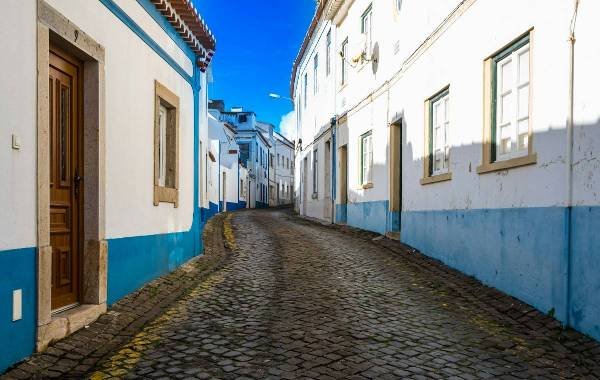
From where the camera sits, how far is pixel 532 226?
18.1 ft

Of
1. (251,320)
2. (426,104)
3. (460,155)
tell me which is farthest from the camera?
(426,104)

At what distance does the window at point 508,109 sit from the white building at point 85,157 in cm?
437

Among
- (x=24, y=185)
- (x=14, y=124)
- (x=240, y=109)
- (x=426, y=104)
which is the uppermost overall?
(x=240, y=109)

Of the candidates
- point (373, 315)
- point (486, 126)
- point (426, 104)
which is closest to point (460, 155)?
point (486, 126)

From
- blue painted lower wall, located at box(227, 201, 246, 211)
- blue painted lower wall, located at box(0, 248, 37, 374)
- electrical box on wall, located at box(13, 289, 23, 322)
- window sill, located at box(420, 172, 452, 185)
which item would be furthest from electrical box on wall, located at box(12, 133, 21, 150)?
blue painted lower wall, located at box(227, 201, 246, 211)

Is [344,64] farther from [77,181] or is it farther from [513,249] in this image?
[77,181]

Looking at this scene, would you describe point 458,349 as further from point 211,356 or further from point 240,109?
point 240,109

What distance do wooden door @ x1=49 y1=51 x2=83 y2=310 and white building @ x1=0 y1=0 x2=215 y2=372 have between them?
12mm

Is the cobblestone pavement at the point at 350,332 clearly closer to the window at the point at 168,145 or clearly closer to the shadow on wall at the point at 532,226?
the shadow on wall at the point at 532,226

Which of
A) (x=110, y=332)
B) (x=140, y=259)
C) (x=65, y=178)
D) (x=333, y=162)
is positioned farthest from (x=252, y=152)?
(x=110, y=332)

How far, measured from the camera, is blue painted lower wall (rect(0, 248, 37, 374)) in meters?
3.63

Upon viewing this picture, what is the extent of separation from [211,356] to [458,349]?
213 centimetres

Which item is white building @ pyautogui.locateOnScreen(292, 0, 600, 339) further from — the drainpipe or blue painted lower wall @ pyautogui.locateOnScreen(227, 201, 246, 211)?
blue painted lower wall @ pyautogui.locateOnScreen(227, 201, 246, 211)

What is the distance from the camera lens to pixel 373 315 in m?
5.58
